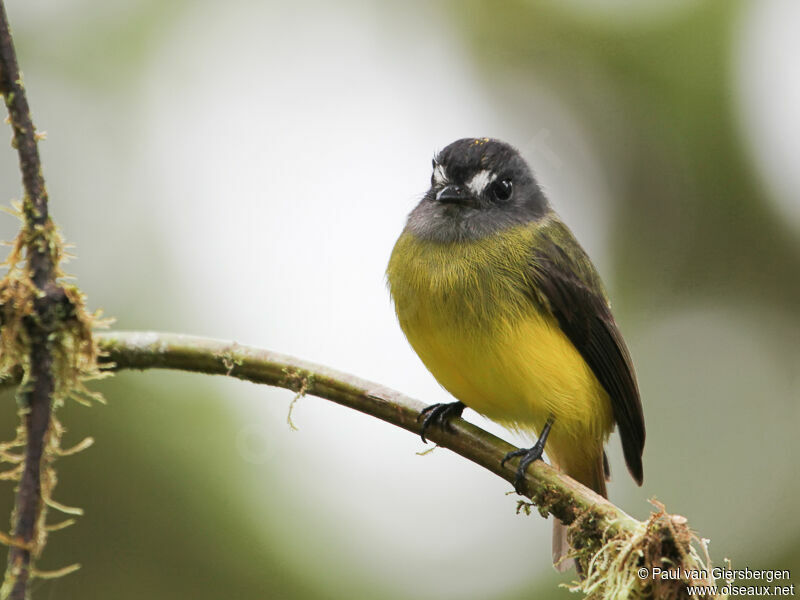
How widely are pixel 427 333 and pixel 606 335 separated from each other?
834 mm

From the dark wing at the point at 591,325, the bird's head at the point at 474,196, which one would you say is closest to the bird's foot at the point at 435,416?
the dark wing at the point at 591,325

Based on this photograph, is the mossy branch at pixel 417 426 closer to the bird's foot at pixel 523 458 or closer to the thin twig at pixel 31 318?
the bird's foot at pixel 523 458

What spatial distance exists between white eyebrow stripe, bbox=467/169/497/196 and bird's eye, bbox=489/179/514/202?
35 mm

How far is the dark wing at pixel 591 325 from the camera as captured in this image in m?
3.66

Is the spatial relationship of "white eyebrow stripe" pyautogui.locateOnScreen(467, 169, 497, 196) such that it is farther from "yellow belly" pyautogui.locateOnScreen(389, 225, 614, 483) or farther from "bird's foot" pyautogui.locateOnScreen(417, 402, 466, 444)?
"bird's foot" pyautogui.locateOnScreen(417, 402, 466, 444)

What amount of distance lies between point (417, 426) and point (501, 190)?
1720mm

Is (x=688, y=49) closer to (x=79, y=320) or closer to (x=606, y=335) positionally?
(x=606, y=335)

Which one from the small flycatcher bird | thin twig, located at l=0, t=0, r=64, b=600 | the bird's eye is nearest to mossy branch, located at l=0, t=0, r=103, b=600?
thin twig, located at l=0, t=0, r=64, b=600

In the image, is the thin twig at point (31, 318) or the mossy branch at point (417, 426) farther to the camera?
the mossy branch at point (417, 426)

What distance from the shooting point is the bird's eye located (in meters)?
4.00

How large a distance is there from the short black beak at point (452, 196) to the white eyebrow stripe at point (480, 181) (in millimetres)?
57

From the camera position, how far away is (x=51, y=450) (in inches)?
77.5

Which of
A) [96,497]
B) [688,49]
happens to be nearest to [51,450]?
[96,497]

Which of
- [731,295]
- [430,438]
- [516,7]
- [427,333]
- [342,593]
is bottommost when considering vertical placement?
[342,593]
